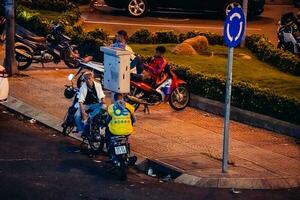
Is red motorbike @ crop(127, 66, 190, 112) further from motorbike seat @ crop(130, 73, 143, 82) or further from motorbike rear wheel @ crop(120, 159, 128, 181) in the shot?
motorbike rear wheel @ crop(120, 159, 128, 181)

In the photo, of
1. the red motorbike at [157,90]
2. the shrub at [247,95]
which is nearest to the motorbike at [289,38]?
the shrub at [247,95]

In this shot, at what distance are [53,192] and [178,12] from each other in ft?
62.1

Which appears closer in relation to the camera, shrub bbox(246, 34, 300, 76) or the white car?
the white car

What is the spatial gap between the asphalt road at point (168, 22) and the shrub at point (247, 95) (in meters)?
8.12

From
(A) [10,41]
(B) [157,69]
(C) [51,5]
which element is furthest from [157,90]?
(C) [51,5]

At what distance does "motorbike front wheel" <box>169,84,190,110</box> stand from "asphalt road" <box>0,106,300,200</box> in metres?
3.12

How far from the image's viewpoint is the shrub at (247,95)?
13.9 m

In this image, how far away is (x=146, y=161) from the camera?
38.9ft

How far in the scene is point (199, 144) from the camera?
13.0 meters

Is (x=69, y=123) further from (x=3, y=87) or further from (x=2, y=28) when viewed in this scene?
(x=2, y=28)

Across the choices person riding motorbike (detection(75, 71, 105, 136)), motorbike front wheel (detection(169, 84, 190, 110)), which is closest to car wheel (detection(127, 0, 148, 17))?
motorbike front wheel (detection(169, 84, 190, 110))

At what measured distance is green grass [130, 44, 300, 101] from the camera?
54.1 ft

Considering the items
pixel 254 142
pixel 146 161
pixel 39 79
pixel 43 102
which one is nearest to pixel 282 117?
pixel 254 142

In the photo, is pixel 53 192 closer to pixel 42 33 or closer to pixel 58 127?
pixel 58 127
